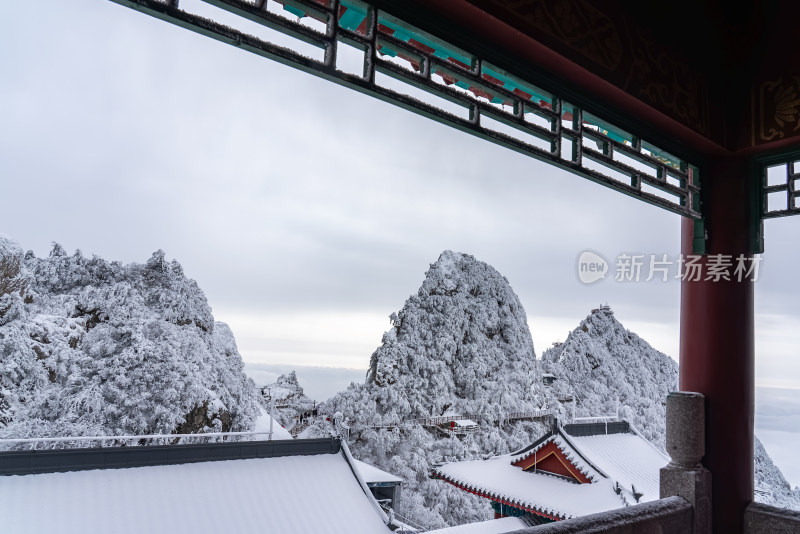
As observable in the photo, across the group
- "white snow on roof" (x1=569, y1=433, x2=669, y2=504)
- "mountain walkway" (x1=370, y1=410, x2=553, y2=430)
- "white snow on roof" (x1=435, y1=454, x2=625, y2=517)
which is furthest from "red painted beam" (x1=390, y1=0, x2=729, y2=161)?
"mountain walkway" (x1=370, y1=410, x2=553, y2=430)

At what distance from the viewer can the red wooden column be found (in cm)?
252

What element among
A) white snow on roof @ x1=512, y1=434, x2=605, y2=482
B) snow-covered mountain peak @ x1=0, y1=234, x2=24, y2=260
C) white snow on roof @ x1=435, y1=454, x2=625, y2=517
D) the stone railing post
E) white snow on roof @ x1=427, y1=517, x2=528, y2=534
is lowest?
white snow on roof @ x1=427, y1=517, x2=528, y2=534

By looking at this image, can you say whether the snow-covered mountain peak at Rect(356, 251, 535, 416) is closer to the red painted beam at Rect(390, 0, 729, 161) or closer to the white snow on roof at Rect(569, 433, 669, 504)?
the white snow on roof at Rect(569, 433, 669, 504)

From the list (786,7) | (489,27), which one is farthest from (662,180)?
(489,27)

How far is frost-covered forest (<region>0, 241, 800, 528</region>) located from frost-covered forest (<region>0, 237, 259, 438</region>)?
3 centimetres

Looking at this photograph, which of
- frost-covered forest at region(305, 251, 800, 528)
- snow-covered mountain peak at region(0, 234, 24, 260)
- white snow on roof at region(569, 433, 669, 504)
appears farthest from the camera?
frost-covered forest at region(305, 251, 800, 528)

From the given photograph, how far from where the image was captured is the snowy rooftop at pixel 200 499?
504cm

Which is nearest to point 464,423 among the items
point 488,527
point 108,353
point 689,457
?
point 488,527

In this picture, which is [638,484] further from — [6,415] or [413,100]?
[6,415]

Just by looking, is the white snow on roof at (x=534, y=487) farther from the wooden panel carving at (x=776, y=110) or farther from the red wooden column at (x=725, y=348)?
the wooden panel carving at (x=776, y=110)

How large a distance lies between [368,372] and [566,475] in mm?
10482

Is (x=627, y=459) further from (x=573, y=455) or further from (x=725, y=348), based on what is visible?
(x=725, y=348)

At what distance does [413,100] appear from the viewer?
160cm

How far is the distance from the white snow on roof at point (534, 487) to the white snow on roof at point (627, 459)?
18.1 inches
